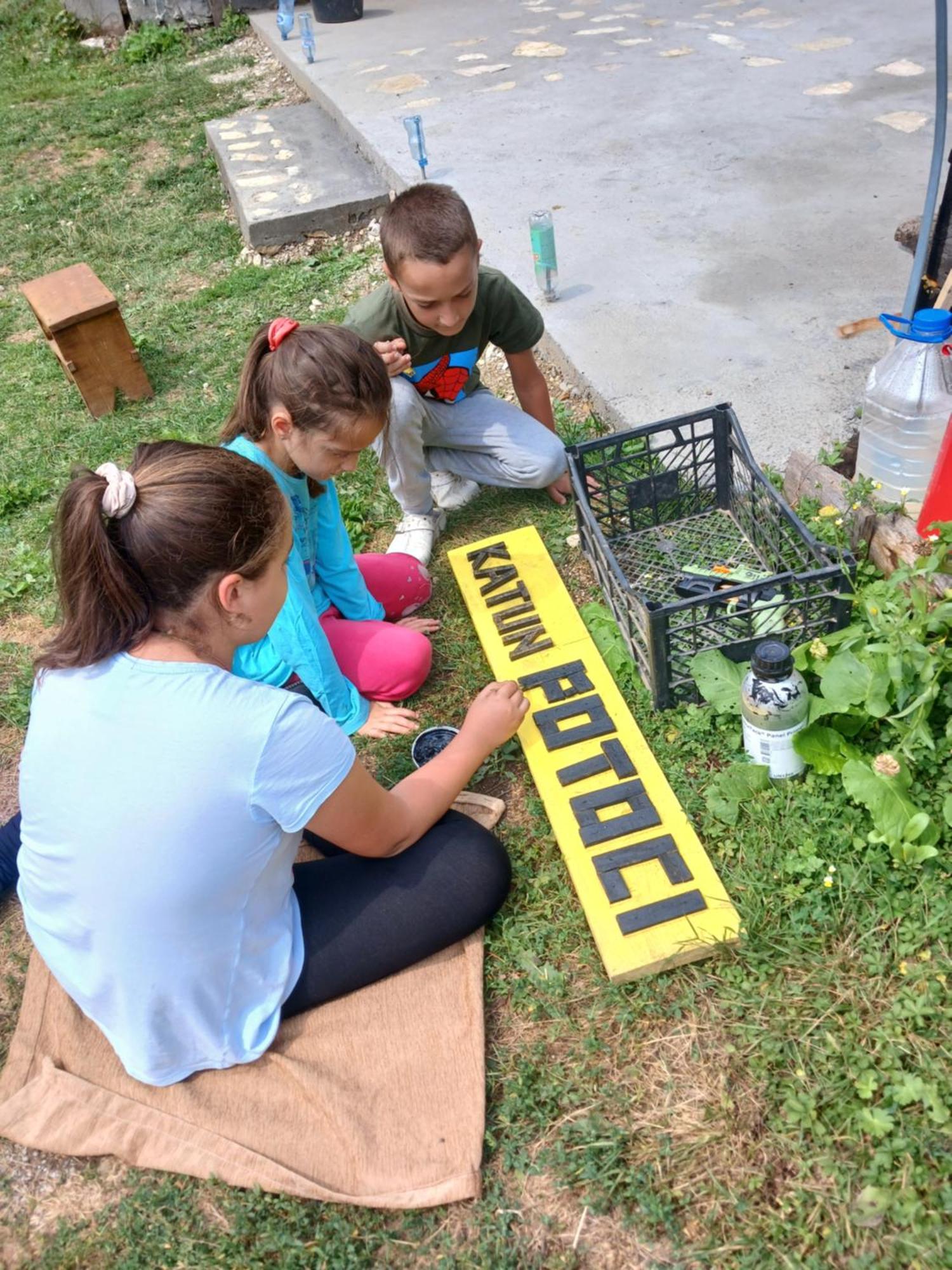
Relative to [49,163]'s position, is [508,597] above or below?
below

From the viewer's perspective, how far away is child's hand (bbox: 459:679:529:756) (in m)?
2.28

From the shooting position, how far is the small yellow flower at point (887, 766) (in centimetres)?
203

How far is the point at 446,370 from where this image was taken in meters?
3.24

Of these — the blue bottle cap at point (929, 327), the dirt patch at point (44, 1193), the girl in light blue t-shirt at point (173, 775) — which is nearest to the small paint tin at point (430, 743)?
the girl in light blue t-shirt at point (173, 775)

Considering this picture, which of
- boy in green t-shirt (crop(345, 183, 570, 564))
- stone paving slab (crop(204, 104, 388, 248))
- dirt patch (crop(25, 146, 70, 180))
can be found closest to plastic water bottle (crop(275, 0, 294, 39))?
stone paving slab (crop(204, 104, 388, 248))

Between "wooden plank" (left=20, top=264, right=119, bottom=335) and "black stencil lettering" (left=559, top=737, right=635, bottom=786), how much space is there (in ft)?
10.2

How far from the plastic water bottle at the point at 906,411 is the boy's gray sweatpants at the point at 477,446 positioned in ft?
3.26

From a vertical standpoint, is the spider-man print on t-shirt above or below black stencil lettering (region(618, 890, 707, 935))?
above

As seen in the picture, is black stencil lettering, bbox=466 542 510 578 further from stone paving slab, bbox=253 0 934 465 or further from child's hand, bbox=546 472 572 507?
stone paving slab, bbox=253 0 934 465

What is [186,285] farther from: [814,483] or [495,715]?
[495,715]

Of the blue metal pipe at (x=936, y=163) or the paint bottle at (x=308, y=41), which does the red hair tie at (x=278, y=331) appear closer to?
the blue metal pipe at (x=936, y=163)

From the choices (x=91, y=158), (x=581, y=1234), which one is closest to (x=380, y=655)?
(x=581, y=1234)

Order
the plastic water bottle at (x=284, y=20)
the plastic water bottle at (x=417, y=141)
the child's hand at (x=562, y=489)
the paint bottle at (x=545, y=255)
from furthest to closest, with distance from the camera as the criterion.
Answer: the plastic water bottle at (x=284, y=20), the plastic water bottle at (x=417, y=141), the paint bottle at (x=545, y=255), the child's hand at (x=562, y=489)

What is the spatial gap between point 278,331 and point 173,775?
1.26 m
